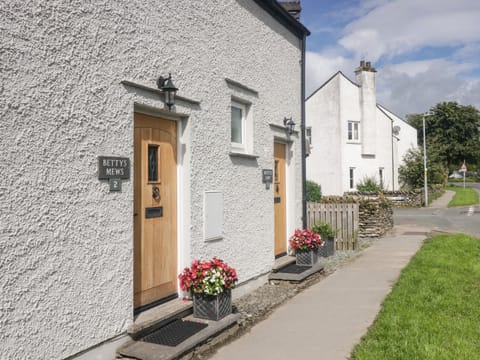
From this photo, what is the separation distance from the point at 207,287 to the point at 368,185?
24.3 m

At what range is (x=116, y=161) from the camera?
14.0ft

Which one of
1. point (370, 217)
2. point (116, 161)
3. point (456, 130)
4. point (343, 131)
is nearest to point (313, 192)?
point (343, 131)

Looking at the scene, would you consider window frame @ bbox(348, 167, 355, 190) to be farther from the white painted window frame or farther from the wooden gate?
the wooden gate

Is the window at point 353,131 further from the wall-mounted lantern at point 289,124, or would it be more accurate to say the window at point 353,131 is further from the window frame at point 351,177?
the wall-mounted lantern at point 289,124

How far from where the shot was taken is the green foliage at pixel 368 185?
90.4 ft

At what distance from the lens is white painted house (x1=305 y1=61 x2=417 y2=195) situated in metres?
27.2

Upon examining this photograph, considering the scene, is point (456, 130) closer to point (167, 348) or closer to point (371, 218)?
point (371, 218)

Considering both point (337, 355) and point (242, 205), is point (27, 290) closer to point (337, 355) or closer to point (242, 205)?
point (337, 355)

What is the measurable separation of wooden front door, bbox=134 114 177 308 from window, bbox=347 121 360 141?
23794 mm

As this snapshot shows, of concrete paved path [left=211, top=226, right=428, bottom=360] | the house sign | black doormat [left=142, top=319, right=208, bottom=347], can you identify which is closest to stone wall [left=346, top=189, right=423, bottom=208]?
concrete paved path [left=211, top=226, right=428, bottom=360]

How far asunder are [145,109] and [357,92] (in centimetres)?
2506

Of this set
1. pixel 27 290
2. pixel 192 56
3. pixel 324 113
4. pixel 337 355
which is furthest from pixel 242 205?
pixel 324 113

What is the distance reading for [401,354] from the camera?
420cm

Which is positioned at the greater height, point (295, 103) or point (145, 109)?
point (295, 103)
